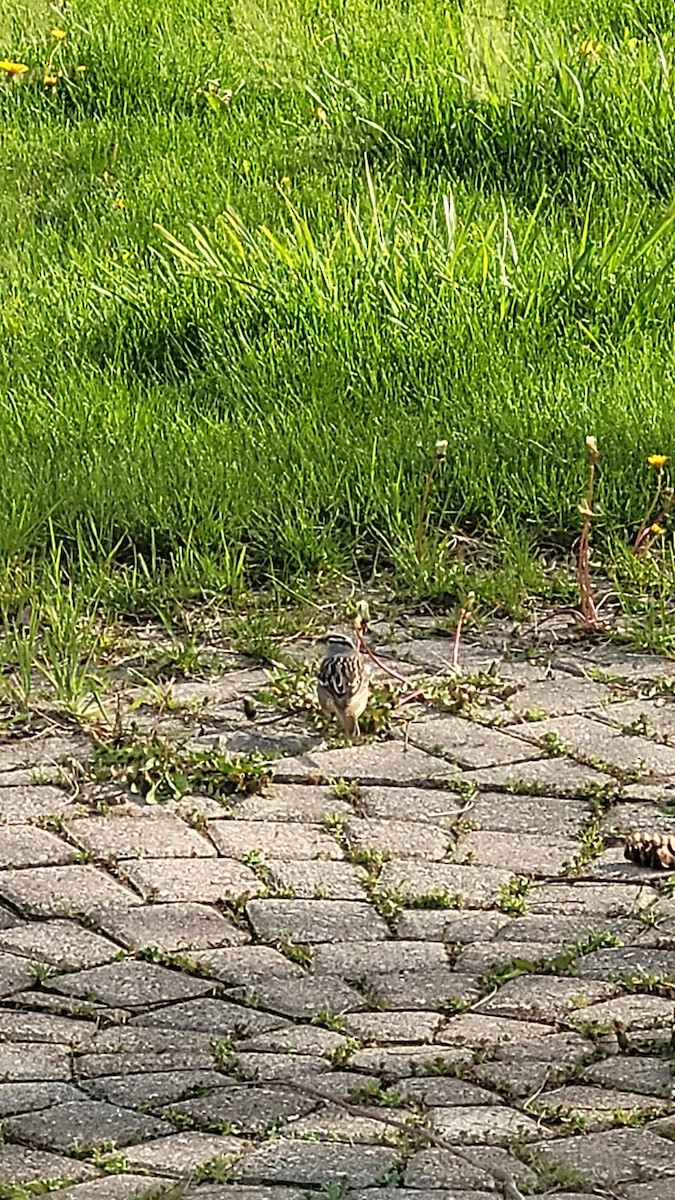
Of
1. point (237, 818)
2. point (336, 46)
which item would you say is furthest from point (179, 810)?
point (336, 46)

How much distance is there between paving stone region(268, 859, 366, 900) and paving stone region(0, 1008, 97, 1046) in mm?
610

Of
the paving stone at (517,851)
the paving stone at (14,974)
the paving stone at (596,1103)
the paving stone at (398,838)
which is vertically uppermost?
the paving stone at (596,1103)

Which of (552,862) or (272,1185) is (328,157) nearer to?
(552,862)

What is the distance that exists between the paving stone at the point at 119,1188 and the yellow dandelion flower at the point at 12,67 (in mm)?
6392

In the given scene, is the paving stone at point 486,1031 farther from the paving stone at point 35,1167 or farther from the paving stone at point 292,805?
the paving stone at point 292,805

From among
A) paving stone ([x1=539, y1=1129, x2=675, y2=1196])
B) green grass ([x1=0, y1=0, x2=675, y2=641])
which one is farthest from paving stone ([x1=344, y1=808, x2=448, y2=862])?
green grass ([x1=0, y1=0, x2=675, y2=641])

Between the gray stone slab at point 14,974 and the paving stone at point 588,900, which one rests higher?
the paving stone at point 588,900

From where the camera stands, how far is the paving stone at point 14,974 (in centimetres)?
345

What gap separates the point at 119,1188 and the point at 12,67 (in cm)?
646

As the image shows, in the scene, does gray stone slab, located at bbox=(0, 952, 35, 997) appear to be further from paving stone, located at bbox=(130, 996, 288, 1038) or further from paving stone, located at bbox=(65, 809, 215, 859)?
paving stone, located at bbox=(65, 809, 215, 859)

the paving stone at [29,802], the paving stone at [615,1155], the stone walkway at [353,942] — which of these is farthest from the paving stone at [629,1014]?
the paving stone at [29,802]

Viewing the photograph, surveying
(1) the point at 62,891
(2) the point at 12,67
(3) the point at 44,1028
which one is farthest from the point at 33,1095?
(2) the point at 12,67

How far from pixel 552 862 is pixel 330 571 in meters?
1.61

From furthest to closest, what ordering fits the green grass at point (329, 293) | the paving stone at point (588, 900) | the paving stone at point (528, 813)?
the green grass at point (329, 293) < the paving stone at point (528, 813) < the paving stone at point (588, 900)
